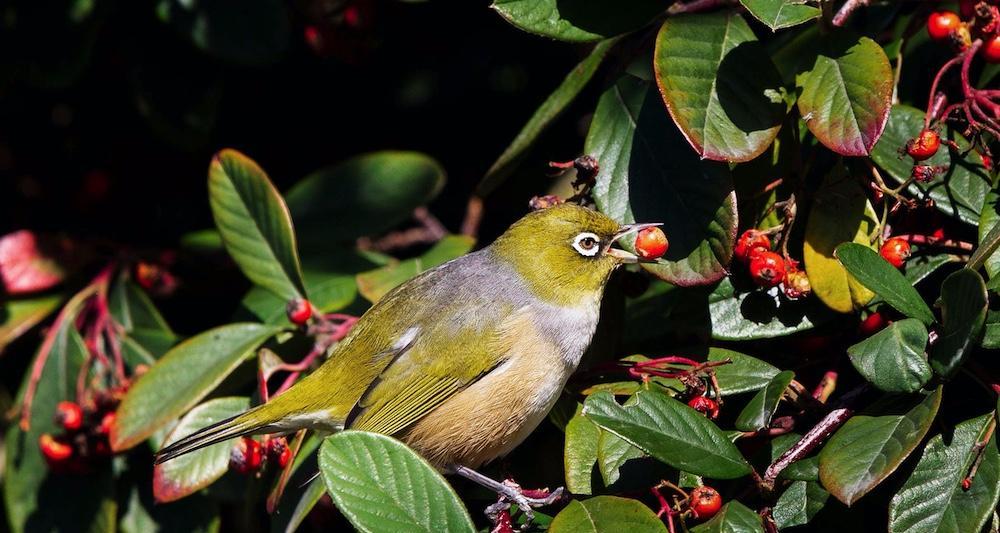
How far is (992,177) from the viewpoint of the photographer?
246 cm

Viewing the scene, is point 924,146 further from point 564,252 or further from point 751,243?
point 564,252

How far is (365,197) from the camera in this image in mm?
3828

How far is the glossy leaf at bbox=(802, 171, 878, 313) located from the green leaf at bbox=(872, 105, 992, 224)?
0.11 m

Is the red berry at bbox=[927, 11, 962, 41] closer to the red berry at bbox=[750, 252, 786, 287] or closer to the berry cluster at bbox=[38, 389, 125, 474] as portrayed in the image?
the red berry at bbox=[750, 252, 786, 287]

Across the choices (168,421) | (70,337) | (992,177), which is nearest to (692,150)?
(992,177)

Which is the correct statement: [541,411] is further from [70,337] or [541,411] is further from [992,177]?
[70,337]

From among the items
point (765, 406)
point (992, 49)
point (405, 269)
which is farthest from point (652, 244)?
point (405, 269)

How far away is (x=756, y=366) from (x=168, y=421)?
176 cm

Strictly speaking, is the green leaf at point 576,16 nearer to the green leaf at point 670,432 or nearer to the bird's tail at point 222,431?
the green leaf at point 670,432

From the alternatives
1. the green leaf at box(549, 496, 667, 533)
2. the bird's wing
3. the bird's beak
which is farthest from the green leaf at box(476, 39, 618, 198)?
the green leaf at box(549, 496, 667, 533)

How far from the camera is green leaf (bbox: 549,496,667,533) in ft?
6.92

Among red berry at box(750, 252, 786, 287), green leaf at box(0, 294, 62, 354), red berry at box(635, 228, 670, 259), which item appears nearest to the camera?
red berry at box(750, 252, 786, 287)

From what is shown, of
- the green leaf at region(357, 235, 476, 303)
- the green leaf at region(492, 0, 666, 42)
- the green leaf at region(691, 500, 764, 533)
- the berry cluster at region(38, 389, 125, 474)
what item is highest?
the green leaf at region(492, 0, 666, 42)

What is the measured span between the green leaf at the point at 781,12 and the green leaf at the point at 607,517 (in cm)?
111
